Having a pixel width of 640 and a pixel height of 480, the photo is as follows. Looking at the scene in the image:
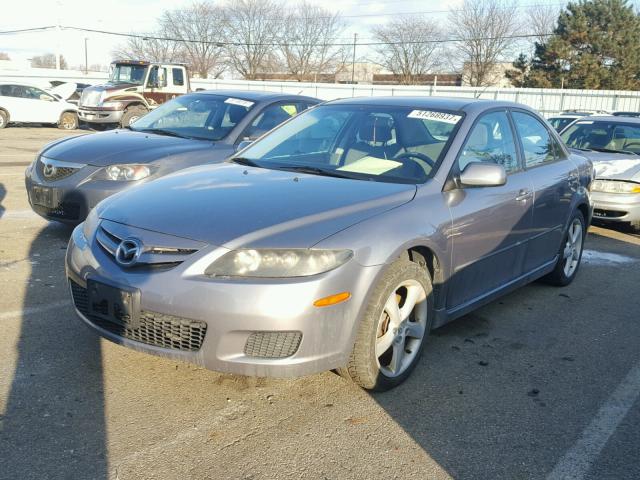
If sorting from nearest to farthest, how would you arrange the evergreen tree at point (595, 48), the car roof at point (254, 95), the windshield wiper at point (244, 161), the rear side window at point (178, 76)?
the windshield wiper at point (244, 161), the car roof at point (254, 95), the rear side window at point (178, 76), the evergreen tree at point (595, 48)

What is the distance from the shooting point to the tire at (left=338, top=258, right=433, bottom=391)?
3189 mm

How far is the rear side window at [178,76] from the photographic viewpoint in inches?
845

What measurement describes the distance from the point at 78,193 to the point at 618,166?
6.73 metres

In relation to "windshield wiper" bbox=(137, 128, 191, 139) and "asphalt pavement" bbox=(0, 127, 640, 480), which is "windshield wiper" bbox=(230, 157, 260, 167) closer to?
"asphalt pavement" bbox=(0, 127, 640, 480)

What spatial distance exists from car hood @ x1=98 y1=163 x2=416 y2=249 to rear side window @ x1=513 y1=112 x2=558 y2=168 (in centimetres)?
163

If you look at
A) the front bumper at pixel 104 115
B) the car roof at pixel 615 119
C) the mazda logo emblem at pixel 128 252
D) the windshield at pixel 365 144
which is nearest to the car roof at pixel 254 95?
the windshield at pixel 365 144

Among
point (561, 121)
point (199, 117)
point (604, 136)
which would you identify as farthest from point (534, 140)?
point (561, 121)

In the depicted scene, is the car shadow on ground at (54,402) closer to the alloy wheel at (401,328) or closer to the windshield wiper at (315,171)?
the alloy wheel at (401,328)

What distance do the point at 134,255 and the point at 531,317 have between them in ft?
10.4

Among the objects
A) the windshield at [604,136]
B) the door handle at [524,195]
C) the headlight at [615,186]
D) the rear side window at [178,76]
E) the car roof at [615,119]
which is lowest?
the headlight at [615,186]

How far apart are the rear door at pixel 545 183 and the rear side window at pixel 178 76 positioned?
59.6ft

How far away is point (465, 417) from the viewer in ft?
10.6

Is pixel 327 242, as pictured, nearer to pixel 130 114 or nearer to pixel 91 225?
pixel 91 225

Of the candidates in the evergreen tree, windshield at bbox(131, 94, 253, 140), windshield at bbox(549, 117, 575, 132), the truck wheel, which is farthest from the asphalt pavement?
the evergreen tree
